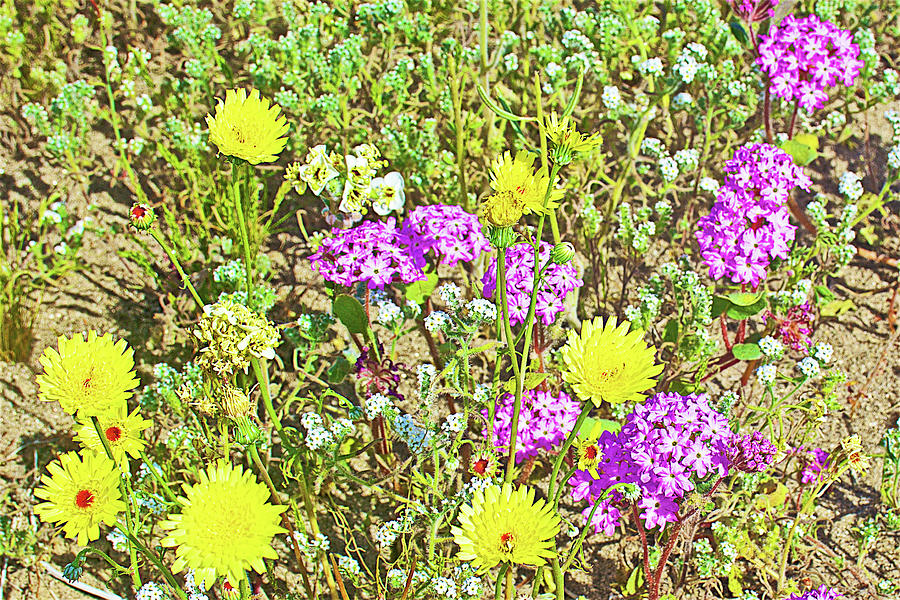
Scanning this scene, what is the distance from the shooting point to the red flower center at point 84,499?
205cm

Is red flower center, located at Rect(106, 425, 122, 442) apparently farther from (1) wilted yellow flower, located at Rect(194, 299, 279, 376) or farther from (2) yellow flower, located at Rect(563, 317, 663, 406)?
(2) yellow flower, located at Rect(563, 317, 663, 406)

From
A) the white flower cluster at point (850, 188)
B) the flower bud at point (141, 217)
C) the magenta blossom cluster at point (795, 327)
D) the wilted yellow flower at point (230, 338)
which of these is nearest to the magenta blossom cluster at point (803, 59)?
the white flower cluster at point (850, 188)

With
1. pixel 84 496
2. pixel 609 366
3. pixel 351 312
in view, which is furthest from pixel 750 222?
pixel 84 496

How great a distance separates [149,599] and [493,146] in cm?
224

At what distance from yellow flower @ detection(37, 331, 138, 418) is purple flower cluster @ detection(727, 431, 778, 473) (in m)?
1.58

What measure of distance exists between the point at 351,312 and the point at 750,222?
139 centimetres

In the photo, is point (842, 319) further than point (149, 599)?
Yes

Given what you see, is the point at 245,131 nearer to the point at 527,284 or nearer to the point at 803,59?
the point at 527,284

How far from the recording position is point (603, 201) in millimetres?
3760

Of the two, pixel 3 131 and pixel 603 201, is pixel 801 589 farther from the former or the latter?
pixel 3 131

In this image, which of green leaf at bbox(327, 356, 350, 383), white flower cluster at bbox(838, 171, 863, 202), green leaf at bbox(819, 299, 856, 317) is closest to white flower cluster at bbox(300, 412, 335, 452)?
green leaf at bbox(327, 356, 350, 383)

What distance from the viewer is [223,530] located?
188 centimetres

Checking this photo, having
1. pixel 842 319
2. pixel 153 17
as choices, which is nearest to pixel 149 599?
pixel 842 319

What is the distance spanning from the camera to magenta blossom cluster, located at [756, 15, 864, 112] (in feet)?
11.2
